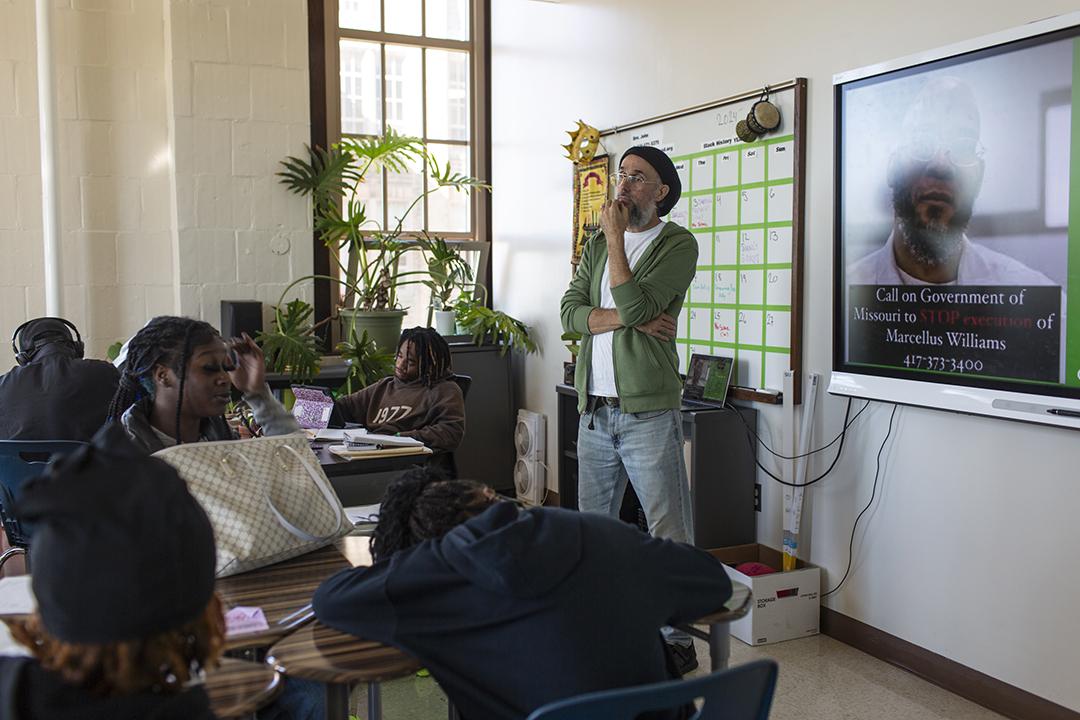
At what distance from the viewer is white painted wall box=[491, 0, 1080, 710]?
9.39 ft

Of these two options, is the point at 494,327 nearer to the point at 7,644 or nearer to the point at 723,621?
the point at 723,621

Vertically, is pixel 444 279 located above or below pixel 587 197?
below

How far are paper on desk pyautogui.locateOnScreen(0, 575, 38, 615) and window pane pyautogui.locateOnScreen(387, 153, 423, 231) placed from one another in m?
4.23

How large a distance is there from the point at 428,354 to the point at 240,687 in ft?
8.26

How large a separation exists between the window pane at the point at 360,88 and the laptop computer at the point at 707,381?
8.98ft

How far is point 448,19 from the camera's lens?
239 inches

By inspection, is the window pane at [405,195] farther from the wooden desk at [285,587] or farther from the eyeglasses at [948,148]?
the wooden desk at [285,587]

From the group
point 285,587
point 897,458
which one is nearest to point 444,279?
point 897,458

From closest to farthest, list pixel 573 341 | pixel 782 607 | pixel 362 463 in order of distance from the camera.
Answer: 1. pixel 362 463
2. pixel 782 607
3. pixel 573 341

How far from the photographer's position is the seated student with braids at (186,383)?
241 cm

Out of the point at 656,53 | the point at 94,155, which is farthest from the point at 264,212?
the point at 656,53

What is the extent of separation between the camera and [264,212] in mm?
5168

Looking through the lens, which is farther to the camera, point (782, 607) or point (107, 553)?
point (782, 607)

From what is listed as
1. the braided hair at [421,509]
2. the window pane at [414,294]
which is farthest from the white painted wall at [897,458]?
the braided hair at [421,509]
